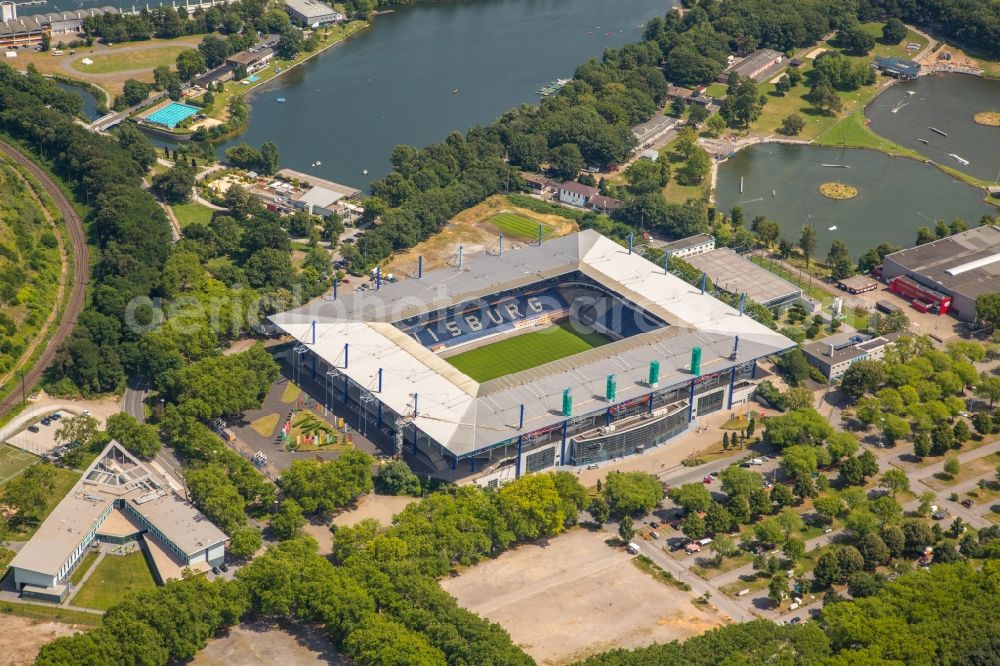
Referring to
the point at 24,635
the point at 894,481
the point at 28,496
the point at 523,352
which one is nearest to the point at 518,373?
the point at 523,352

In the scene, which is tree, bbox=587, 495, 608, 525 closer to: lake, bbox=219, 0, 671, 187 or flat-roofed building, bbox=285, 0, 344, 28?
lake, bbox=219, 0, 671, 187

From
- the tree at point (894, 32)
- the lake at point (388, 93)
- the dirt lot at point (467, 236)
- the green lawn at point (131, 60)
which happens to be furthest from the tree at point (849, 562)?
the tree at point (894, 32)

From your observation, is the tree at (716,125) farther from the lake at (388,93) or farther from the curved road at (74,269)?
the curved road at (74,269)

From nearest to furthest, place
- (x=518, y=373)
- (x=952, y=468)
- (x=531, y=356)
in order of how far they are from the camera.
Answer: (x=952, y=468) < (x=518, y=373) < (x=531, y=356)

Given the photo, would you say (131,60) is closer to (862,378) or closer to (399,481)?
(399,481)

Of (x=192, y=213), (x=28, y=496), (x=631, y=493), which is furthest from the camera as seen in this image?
(x=192, y=213)
